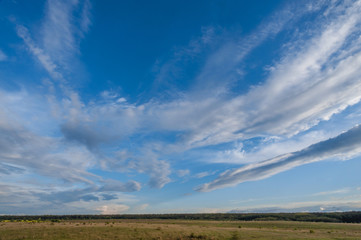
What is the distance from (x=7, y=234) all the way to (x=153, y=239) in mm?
27771

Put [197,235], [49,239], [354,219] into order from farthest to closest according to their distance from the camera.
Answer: [354,219]
[197,235]
[49,239]

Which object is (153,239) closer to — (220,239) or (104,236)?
(104,236)

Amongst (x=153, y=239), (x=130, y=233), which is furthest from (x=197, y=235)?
(x=130, y=233)

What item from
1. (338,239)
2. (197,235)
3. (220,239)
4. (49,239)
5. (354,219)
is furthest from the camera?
(354,219)

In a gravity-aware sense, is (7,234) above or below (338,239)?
above

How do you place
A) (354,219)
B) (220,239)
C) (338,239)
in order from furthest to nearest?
(354,219)
(220,239)
(338,239)

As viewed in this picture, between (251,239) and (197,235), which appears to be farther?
(197,235)

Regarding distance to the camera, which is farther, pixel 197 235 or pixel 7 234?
pixel 197 235

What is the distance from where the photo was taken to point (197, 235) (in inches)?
2012

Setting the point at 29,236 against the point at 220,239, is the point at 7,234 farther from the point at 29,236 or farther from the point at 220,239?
the point at 220,239

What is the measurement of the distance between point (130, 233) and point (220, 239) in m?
19.4

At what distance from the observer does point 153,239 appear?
46.1 metres

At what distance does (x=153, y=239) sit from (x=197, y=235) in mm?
10553

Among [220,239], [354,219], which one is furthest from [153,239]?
[354,219]
